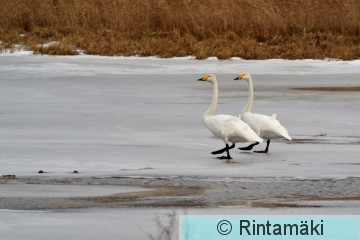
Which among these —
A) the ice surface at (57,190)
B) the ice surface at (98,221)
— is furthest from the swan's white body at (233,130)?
the ice surface at (98,221)

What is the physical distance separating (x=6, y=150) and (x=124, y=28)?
17.8 meters

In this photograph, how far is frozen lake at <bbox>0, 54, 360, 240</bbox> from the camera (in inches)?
326

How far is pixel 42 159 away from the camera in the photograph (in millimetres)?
11266

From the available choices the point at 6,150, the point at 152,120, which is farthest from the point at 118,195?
the point at 152,120

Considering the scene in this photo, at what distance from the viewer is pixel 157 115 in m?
15.5

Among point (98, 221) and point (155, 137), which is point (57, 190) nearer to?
point (98, 221)

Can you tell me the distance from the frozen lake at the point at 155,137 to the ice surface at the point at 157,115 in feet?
0.06

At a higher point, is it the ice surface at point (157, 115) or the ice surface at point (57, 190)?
the ice surface at point (157, 115)

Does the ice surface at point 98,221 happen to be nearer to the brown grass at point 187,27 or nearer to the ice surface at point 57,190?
the ice surface at point 57,190

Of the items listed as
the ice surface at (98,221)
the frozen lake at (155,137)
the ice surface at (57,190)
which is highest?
the frozen lake at (155,137)

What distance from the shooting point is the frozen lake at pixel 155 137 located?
27.2ft

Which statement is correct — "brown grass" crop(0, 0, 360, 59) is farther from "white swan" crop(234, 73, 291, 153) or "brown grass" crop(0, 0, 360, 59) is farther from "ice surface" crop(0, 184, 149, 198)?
"ice surface" crop(0, 184, 149, 198)

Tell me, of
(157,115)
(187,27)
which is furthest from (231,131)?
(187,27)

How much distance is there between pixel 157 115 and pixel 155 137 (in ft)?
7.89
